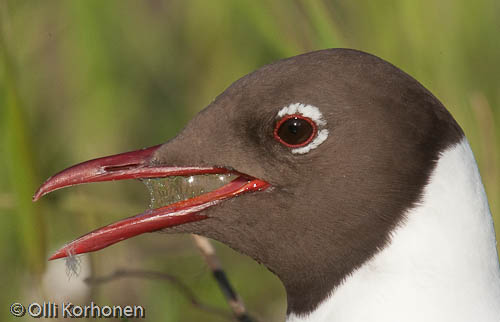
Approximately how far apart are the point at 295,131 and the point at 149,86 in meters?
2.86

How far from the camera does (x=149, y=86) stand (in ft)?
16.5

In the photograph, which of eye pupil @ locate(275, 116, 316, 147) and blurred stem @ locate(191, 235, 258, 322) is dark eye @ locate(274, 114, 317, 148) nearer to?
eye pupil @ locate(275, 116, 316, 147)

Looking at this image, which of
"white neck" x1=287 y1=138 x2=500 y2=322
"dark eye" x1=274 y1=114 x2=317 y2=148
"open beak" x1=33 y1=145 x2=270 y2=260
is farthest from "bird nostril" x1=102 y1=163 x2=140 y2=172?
"white neck" x1=287 y1=138 x2=500 y2=322

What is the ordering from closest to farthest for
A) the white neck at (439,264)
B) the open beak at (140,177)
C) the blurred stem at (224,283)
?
the white neck at (439,264)
the open beak at (140,177)
the blurred stem at (224,283)

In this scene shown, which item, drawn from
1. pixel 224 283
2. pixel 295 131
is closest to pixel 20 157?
pixel 224 283

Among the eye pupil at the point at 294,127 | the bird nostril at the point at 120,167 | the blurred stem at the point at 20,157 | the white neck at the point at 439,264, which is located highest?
the blurred stem at the point at 20,157

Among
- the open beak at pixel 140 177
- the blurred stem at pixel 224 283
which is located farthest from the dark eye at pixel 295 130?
the blurred stem at pixel 224 283

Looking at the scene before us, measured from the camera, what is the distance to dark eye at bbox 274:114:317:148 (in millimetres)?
2250

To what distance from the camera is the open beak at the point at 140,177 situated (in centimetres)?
230

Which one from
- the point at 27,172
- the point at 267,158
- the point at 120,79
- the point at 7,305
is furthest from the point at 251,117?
the point at 120,79

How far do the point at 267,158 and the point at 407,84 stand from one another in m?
0.38

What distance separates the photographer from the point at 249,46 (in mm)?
4766

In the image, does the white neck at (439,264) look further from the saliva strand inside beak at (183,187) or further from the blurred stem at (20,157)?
the blurred stem at (20,157)

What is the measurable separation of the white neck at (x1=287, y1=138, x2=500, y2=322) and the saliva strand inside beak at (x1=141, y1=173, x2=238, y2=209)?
42 centimetres
